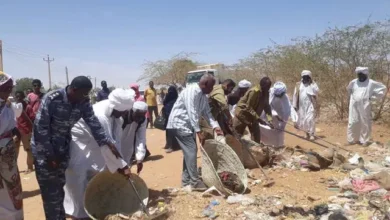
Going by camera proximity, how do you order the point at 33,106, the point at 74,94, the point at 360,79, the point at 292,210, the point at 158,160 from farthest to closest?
the point at 360,79, the point at 158,160, the point at 33,106, the point at 292,210, the point at 74,94

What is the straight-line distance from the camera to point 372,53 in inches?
456

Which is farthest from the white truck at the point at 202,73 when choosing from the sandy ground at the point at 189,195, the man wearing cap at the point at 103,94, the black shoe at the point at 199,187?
the black shoe at the point at 199,187

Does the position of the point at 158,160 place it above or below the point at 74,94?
below

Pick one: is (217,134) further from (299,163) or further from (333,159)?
(333,159)

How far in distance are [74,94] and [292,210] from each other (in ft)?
8.02

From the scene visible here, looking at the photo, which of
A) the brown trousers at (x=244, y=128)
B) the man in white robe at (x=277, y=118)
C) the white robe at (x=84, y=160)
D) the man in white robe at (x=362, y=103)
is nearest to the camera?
the white robe at (x=84, y=160)

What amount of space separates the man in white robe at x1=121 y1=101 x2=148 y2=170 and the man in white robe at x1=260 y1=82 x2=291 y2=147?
3.30 metres

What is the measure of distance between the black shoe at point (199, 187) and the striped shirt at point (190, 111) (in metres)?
0.65

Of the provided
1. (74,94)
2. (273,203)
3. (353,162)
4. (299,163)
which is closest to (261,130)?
(299,163)

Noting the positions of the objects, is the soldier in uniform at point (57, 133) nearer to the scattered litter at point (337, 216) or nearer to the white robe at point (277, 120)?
the scattered litter at point (337, 216)

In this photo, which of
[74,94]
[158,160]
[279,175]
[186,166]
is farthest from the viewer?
[158,160]

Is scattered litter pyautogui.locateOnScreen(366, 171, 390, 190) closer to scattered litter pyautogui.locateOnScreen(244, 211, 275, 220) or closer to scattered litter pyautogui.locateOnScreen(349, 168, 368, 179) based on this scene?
scattered litter pyautogui.locateOnScreen(349, 168, 368, 179)

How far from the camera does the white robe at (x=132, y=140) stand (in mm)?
4664

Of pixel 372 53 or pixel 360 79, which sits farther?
pixel 372 53
